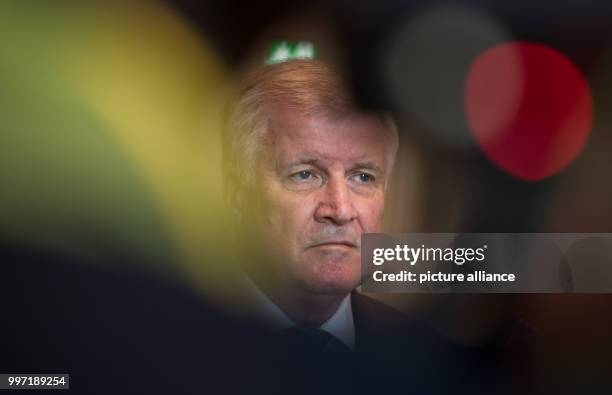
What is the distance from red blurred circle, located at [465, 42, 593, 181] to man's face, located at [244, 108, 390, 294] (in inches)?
13.5

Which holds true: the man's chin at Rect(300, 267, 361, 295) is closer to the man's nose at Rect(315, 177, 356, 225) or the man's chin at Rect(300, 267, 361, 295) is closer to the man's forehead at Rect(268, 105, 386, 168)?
the man's nose at Rect(315, 177, 356, 225)

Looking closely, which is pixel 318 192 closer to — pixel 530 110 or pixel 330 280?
pixel 330 280

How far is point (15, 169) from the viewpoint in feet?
6.59

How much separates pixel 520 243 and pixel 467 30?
72 centimetres

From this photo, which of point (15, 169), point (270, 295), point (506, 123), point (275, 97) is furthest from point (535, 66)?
point (15, 169)

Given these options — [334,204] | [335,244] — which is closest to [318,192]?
[334,204]

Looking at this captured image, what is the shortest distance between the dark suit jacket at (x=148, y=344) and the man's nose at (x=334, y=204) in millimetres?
405

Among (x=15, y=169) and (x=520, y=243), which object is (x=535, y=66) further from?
(x=15, y=169)

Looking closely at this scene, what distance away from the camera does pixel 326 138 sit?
200cm

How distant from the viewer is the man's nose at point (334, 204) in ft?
6.49

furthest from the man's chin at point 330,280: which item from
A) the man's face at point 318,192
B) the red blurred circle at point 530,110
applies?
the red blurred circle at point 530,110

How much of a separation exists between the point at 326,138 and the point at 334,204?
0.21 metres

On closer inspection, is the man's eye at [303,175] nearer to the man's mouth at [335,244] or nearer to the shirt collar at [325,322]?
the man's mouth at [335,244]

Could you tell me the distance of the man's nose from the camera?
1979mm
